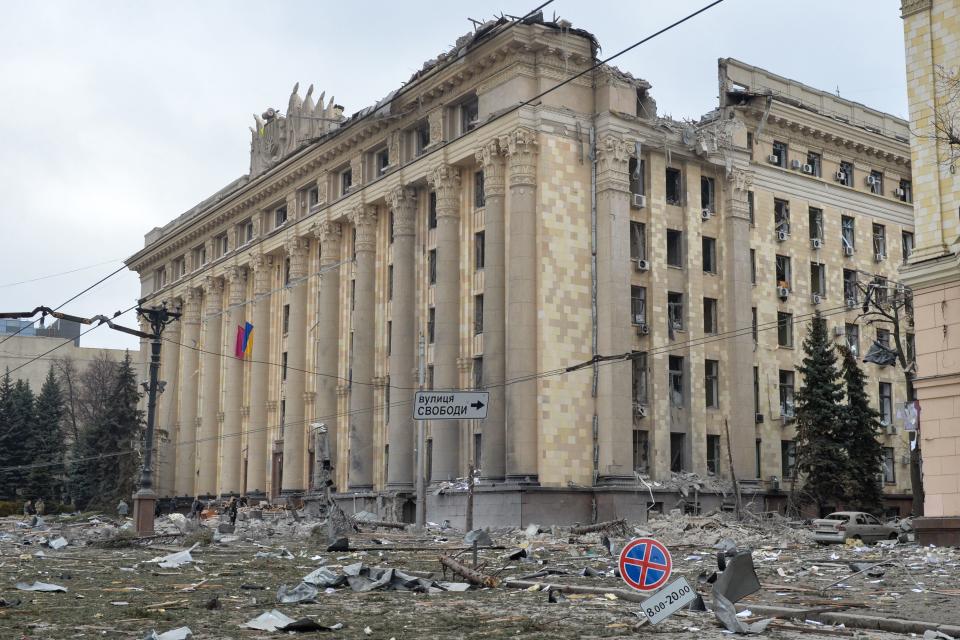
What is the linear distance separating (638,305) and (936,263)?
1899 centimetres

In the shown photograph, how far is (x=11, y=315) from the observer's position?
27.9 m

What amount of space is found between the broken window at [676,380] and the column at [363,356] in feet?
46.1

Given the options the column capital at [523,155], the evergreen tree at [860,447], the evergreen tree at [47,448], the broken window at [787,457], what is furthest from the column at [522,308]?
the evergreen tree at [47,448]

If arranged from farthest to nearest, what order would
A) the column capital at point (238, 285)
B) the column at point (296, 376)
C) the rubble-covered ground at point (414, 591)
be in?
the column capital at point (238, 285) < the column at point (296, 376) < the rubble-covered ground at point (414, 591)

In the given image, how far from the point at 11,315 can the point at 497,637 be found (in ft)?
68.5

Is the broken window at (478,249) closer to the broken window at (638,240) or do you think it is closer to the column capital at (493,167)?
the column capital at (493,167)

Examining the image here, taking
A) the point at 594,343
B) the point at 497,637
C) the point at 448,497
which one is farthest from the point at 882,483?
the point at 497,637

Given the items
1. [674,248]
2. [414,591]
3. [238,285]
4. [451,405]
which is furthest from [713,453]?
[414,591]

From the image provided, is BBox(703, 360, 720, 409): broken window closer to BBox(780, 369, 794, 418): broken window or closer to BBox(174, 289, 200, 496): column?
BBox(780, 369, 794, 418): broken window

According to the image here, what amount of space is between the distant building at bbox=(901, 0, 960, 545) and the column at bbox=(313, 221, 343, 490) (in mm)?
32227

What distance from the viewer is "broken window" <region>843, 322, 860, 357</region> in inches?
2053

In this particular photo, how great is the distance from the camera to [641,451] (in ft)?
144

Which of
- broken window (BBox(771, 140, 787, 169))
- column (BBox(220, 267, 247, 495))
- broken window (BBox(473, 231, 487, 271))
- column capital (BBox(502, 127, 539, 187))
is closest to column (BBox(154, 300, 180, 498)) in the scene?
column (BBox(220, 267, 247, 495))

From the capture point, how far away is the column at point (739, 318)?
4631cm
